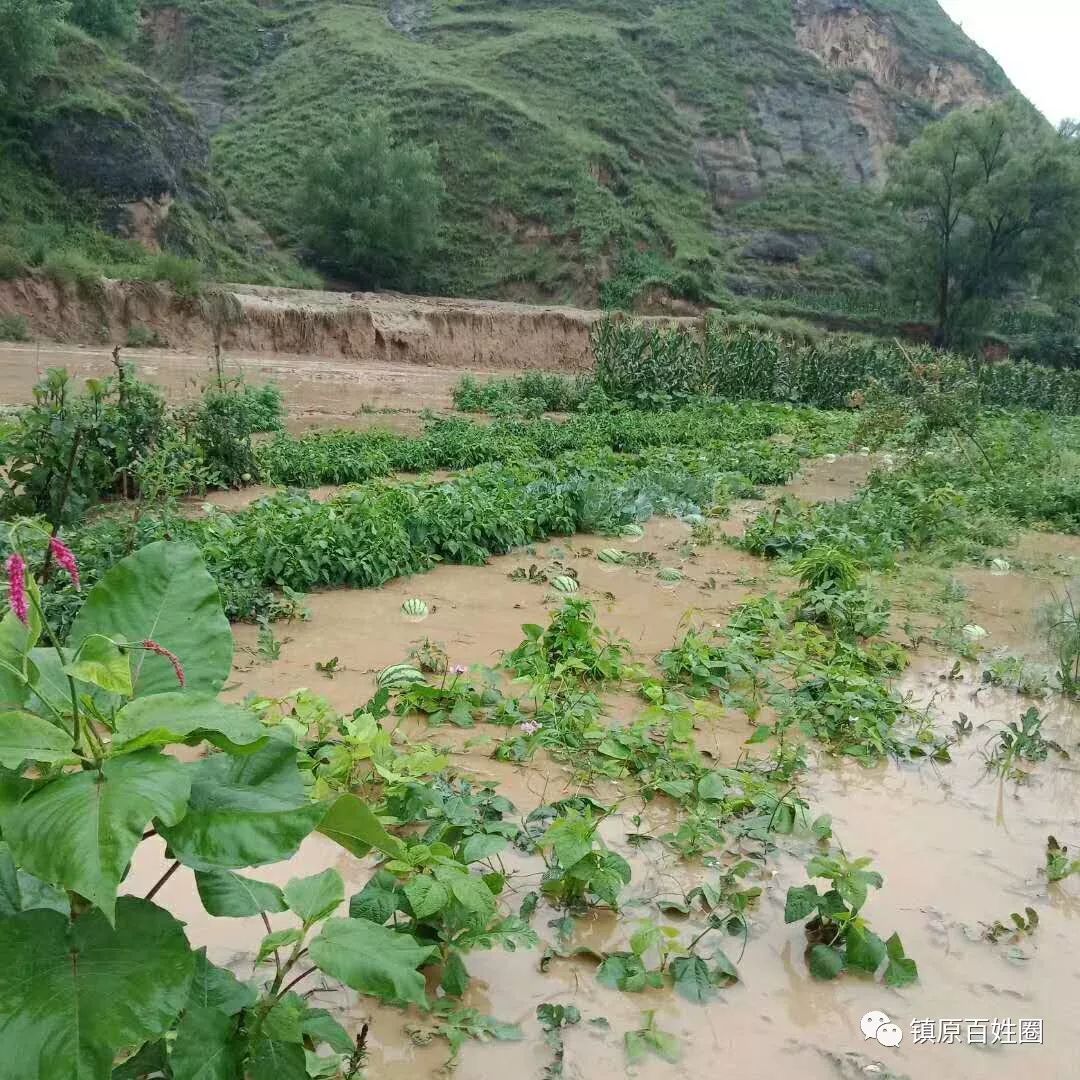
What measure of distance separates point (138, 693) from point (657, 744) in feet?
9.35

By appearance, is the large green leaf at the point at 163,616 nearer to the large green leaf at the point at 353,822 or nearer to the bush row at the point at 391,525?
the large green leaf at the point at 353,822

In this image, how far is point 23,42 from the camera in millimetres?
25688

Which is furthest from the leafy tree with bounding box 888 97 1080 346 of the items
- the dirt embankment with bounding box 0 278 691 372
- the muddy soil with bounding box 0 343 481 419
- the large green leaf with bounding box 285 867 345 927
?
the large green leaf with bounding box 285 867 345 927

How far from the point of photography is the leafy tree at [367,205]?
3456 cm

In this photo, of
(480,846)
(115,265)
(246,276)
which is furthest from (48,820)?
(246,276)

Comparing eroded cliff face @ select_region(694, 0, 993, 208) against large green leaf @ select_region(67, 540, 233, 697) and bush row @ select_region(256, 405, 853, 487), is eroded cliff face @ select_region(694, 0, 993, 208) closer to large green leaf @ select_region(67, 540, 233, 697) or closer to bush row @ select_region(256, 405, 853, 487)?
bush row @ select_region(256, 405, 853, 487)

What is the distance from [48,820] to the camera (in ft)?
4.19

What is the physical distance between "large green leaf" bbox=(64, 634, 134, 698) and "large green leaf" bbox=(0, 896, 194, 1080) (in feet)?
1.24

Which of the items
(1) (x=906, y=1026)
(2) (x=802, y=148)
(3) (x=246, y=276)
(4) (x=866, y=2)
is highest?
(4) (x=866, y=2)

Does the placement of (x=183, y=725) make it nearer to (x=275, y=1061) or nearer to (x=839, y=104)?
(x=275, y=1061)

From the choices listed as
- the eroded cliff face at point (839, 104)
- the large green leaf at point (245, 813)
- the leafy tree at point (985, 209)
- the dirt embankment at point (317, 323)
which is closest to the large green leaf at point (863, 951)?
the large green leaf at point (245, 813)

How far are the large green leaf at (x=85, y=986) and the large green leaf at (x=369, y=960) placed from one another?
53cm

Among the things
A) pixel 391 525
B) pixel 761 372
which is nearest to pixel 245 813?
pixel 391 525

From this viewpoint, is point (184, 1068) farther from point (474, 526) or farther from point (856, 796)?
point (474, 526)
